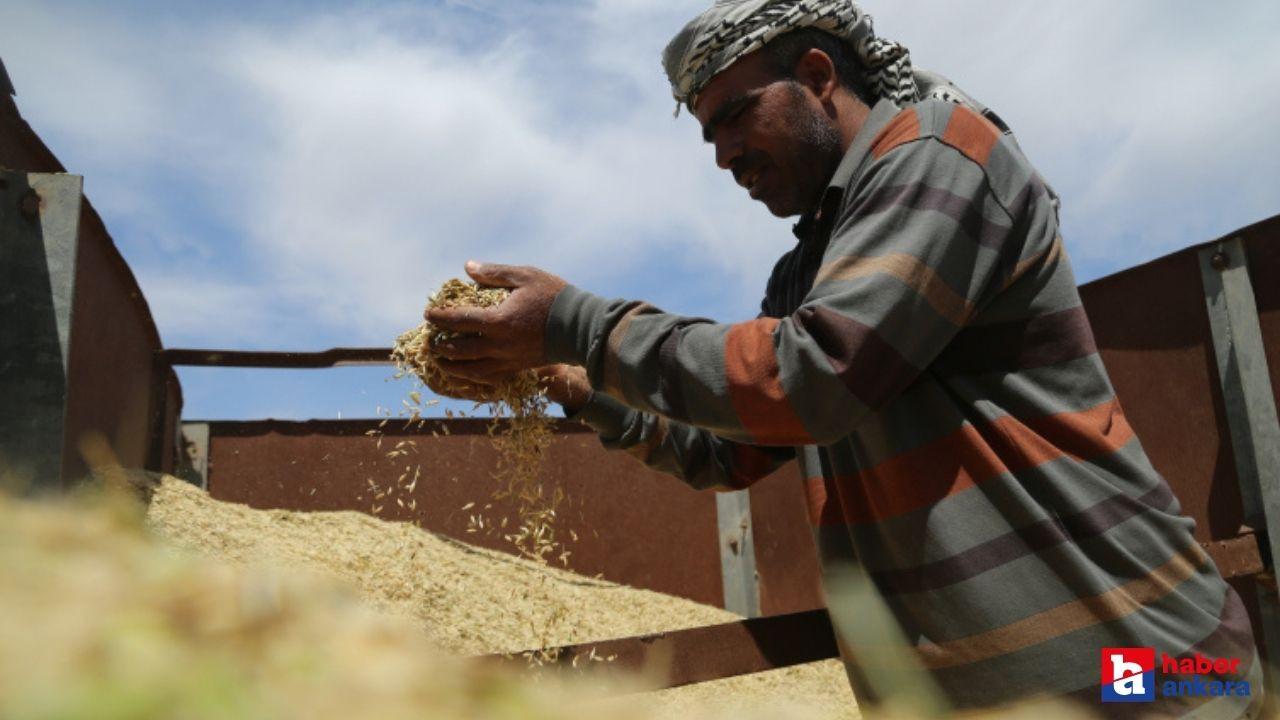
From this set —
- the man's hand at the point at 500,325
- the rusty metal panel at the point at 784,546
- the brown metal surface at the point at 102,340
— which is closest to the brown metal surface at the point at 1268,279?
the man's hand at the point at 500,325

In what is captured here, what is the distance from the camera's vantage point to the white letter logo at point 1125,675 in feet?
5.30

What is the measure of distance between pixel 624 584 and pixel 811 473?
150 inches

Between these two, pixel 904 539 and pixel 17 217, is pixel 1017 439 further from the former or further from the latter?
pixel 17 217

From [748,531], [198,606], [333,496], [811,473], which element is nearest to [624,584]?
[748,531]

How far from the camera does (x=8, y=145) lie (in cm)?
286

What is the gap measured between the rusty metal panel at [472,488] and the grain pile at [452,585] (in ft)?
0.95

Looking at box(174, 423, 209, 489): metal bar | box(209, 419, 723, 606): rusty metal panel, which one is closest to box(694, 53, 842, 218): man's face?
box(209, 419, 723, 606): rusty metal panel

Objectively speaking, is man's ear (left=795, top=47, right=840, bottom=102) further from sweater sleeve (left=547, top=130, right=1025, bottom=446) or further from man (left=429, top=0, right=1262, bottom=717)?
sweater sleeve (left=547, top=130, right=1025, bottom=446)

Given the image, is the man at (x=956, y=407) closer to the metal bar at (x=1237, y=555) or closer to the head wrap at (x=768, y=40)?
the head wrap at (x=768, y=40)

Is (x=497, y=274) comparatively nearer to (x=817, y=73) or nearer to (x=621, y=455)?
(x=817, y=73)

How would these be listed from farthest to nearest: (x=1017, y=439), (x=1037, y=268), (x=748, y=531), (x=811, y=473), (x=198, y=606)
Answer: (x=748, y=531) → (x=811, y=473) → (x=1037, y=268) → (x=1017, y=439) → (x=198, y=606)

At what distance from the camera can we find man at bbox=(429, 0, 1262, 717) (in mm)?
1640

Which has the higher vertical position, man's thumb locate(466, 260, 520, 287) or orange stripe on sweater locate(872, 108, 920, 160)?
orange stripe on sweater locate(872, 108, 920, 160)

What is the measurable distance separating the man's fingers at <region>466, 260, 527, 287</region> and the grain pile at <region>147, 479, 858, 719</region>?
2033mm
